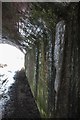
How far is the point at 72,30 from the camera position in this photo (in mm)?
3045

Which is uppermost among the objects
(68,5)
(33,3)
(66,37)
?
(33,3)

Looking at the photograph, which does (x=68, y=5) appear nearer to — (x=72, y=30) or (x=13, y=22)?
(x=72, y=30)

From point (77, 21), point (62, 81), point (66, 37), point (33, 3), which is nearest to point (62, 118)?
point (62, 81)

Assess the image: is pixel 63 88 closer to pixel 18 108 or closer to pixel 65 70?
pixel 65 70

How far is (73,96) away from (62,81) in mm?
506

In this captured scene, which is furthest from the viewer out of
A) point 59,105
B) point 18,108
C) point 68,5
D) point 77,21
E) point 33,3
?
point 18,108

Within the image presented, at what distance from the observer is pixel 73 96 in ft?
9.57

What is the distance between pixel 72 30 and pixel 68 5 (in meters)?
0.39

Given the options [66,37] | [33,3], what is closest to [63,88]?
[66,37]

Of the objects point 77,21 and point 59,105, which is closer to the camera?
point 77,21

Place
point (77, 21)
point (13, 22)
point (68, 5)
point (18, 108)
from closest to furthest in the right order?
point (77, 21) → point (68, 5) → point (13, 22) → point (18, 108)

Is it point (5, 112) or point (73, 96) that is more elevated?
point (73, 96)

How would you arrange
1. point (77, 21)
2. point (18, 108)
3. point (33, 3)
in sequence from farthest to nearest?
point (18, 108)
point (33, 3)
point (77, 21)

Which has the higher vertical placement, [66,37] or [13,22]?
[13,22]
